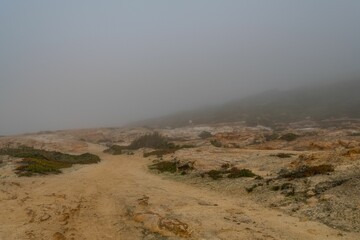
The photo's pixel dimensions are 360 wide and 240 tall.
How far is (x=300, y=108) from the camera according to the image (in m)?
145

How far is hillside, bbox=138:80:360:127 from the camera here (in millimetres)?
122500

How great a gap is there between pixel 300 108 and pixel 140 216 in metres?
139

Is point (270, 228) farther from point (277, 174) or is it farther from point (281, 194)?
point (277, 174)

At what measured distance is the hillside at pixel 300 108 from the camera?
12250cm

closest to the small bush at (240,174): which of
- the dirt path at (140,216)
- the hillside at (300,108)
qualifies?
the dirt path at (140,216)

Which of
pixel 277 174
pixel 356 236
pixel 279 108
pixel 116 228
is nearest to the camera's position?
pixel 356 236

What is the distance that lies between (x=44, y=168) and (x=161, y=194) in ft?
51.0

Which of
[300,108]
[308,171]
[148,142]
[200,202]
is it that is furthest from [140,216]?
[300,108]

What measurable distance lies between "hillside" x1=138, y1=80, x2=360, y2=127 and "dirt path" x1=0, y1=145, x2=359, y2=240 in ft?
303

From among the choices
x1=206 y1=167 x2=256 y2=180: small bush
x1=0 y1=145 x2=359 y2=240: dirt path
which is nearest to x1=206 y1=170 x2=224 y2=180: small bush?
x1=206 y1=167 x2=256 y2=180: small bush

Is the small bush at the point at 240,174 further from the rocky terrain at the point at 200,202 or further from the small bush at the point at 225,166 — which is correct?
the small bush at the point at 225,166

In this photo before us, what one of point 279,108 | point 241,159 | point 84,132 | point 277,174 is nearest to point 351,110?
point 279,108

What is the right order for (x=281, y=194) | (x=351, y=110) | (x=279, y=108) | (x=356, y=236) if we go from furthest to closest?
(x=279, y=108)
(x=351, y=110)
(x=281, y=194)
(x=356, y=236)

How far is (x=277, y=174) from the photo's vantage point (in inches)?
901
